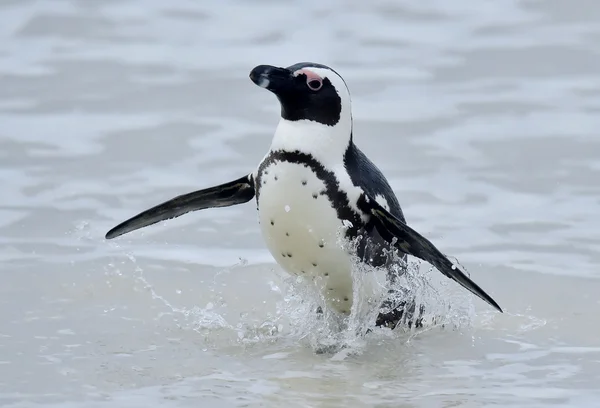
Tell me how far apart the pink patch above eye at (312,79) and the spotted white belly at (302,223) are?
0.26 metres

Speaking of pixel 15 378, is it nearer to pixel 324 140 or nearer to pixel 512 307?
pixel 324 140

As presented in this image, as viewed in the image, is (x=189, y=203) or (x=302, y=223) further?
(x=189, y=203)

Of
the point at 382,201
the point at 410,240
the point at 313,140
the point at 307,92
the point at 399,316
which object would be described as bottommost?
the point at 399,316

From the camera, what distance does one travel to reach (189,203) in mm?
4445

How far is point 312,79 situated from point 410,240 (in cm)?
59

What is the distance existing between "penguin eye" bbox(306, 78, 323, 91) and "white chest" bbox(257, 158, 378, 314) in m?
0.25

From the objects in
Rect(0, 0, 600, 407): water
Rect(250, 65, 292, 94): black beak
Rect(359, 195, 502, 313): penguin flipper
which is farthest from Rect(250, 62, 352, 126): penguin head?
Rect(0, 0, 600, 407): water

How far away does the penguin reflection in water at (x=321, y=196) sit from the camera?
3.91 metres

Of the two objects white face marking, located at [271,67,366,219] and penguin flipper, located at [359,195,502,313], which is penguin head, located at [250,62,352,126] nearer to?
white face marking, located at [271,67,366,219]

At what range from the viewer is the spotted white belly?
390 cm

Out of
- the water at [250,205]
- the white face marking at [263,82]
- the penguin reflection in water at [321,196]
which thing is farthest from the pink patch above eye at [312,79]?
the water at [250,205]

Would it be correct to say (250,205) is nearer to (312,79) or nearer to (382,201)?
(382,201)

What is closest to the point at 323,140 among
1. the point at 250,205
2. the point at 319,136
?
the point at 319,136

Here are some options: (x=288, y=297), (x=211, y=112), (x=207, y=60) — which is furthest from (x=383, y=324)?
(x=207, y=60)
